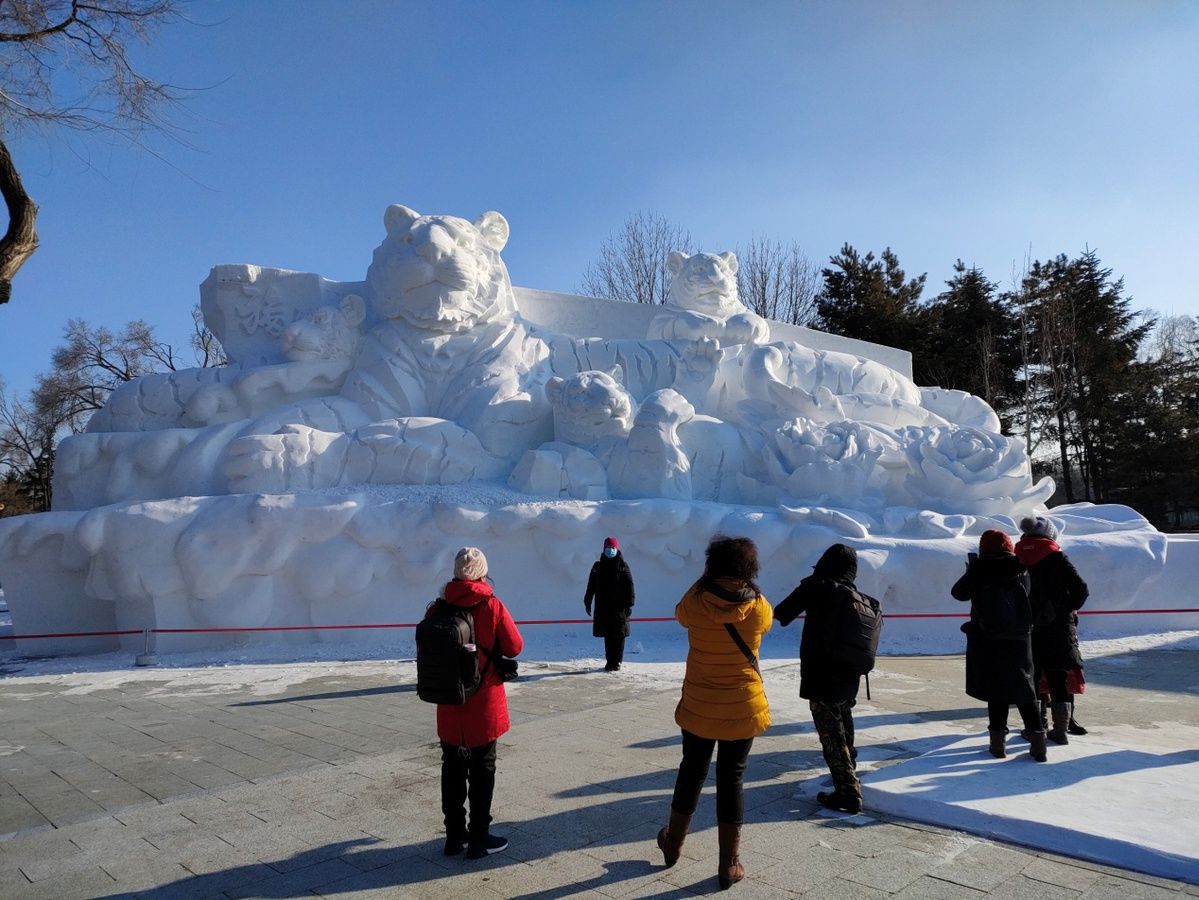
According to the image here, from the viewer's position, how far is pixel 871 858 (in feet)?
9.64

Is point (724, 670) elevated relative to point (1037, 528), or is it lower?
lower

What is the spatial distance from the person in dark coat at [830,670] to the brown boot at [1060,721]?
143 cm

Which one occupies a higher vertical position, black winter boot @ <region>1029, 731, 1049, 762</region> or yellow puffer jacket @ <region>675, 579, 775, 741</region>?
yellow puffer jacket @ <region>675, 579, 775, 741</region>

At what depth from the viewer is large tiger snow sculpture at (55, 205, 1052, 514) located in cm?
859

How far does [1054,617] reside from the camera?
4188 millimetres

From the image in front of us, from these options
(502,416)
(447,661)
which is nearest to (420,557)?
(502,416)

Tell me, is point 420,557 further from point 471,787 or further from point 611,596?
point 471,787

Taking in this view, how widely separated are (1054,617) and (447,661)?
3005 millimetres

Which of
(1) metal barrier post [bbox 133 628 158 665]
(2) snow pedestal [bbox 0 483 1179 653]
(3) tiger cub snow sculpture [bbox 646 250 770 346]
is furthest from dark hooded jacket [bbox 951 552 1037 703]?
(1) metal barrier post [bbox 133 628 158 665]

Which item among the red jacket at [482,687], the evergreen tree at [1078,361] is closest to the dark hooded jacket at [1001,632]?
the red jacket at [482,687]

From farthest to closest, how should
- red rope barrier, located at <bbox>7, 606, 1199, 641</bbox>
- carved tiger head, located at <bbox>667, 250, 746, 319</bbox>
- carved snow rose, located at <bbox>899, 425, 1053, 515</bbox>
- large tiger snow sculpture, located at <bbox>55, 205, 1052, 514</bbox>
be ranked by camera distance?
carved tiger head, located at <bbox>667, 250, 746, 319</bbox>
carved snow rose, located at <bbox>899, 425, 1053, 515</bbox>
large tiger snow sculpture, located at <bbox>55, 205, 1052, 514</bbox>
red rope barrier, located at <bbox>7, 606, 1199, 641</bbox>

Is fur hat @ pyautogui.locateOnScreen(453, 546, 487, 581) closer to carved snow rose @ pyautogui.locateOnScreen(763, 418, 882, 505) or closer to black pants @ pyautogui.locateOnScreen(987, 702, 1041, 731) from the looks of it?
black pants @ pyautogui.locateOnScreen(987, 702, 1041, 731)

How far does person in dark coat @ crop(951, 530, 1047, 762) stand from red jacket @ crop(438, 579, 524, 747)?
84.1 inches

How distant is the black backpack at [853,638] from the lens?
11.1 feet
